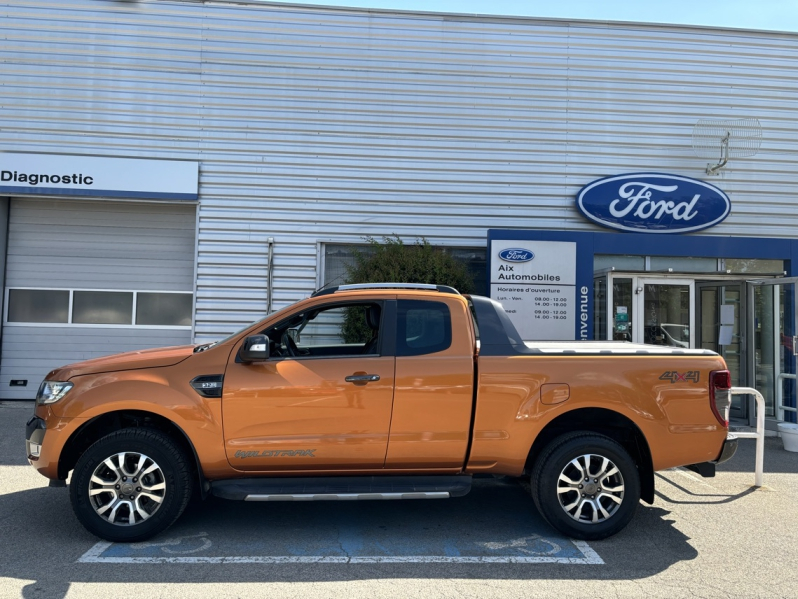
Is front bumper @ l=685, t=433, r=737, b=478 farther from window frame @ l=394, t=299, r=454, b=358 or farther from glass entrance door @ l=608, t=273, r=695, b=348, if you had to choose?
glass entrance door @ l=608, t=273, r=695, b=348

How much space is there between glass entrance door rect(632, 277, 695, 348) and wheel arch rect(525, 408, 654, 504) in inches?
217

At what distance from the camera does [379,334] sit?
16.6 feet

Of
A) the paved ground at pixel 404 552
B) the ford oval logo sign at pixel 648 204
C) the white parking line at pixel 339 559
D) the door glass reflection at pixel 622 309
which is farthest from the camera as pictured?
the ford oval logo sign at pixel 648 204

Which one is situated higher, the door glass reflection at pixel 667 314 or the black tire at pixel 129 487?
the door glass reflection at pixel 667 314

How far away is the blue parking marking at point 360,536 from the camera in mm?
4500

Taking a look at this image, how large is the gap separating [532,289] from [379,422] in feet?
18.5

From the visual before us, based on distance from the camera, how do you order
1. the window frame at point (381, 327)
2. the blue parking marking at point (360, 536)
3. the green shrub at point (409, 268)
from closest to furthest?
the blue parking marking at point (360, 536), the window frame at point (381, 327), the green shrub at point (409, 268)

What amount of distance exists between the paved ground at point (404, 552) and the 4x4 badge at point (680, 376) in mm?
1255

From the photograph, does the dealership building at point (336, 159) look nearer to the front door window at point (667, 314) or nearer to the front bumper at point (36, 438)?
the front door window at point (667, 314)

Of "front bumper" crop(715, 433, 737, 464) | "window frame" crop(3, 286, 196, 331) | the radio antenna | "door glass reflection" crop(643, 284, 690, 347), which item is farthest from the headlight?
the radio antenna

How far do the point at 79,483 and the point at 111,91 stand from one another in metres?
8.09

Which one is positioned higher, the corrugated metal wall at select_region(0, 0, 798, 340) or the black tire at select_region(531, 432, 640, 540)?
the corrugated metal wall at select_region(0, 0, 798, 340)

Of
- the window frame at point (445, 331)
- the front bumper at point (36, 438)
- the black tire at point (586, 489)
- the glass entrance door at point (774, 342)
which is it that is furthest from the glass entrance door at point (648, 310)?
the front bumper at point (36, 438)

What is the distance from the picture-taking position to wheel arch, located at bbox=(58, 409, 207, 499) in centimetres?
482
